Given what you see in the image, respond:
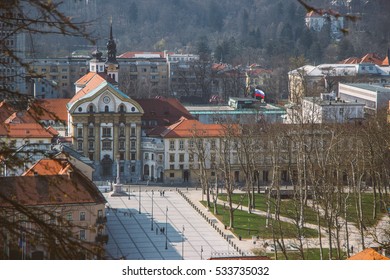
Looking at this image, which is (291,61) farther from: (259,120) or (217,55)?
(259,120)

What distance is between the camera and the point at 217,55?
54.7 meters

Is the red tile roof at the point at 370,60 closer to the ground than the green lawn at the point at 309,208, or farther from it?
farther from it

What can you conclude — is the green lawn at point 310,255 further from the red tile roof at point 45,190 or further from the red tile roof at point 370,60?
the red tile roof at point 370,60

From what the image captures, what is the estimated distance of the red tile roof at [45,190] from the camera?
21.1ft

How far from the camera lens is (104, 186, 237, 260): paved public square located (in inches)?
724

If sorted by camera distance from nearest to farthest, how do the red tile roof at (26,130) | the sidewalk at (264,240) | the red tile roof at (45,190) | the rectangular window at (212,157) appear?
the red tile roof at (45,190), the red tile roof at (26,130), the sidewalk at (264,240), the rectangular window at (212,157)

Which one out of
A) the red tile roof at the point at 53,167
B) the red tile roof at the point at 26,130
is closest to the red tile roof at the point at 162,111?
the red tile roof at the point at 26,130

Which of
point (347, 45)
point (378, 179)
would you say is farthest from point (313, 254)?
point (347, 45)

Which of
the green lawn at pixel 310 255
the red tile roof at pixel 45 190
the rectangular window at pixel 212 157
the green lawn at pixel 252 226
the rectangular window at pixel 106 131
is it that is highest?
the red tile roof at pixel 45 190

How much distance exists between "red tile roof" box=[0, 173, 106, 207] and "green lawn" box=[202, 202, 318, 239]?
398 cm

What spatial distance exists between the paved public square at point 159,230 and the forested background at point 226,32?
18.7m

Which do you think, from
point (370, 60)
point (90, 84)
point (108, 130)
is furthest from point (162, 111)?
point (370, 60)

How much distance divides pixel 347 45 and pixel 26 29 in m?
49.5

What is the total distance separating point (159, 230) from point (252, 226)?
2.41 metres
